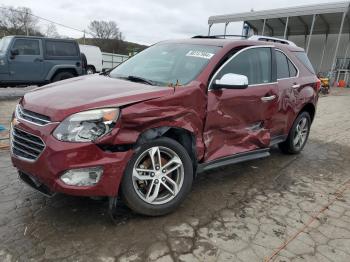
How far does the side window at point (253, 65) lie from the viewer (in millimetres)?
4024

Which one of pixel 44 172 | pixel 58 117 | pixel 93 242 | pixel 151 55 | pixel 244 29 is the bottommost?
pixel 93 242

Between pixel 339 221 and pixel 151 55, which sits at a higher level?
pixel 151 55

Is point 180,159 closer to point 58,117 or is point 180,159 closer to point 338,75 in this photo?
point 58,117

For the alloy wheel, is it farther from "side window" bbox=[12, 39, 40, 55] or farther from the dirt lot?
"side window" bbox=[12, 39, 40, 55]

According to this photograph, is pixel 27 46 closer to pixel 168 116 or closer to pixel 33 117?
pixel 33 117

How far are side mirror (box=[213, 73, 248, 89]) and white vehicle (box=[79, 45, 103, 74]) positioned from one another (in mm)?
16822

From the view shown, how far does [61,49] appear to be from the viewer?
40.0ft

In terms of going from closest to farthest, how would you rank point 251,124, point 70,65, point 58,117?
point 58,117 < point 251,124 < point 70,65

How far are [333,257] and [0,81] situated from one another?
1094 cm

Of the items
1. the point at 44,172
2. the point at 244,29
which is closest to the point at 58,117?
the point at 44,172

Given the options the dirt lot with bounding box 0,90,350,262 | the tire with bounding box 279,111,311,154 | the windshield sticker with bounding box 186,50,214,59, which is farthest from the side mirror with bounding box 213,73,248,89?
the tire with bounding box 279,111,311,154

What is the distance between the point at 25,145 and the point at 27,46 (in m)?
9.59

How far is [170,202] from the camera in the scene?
10.9ft

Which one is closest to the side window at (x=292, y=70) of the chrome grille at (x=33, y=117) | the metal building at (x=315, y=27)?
the chrome grille at (x=33, y=117)
